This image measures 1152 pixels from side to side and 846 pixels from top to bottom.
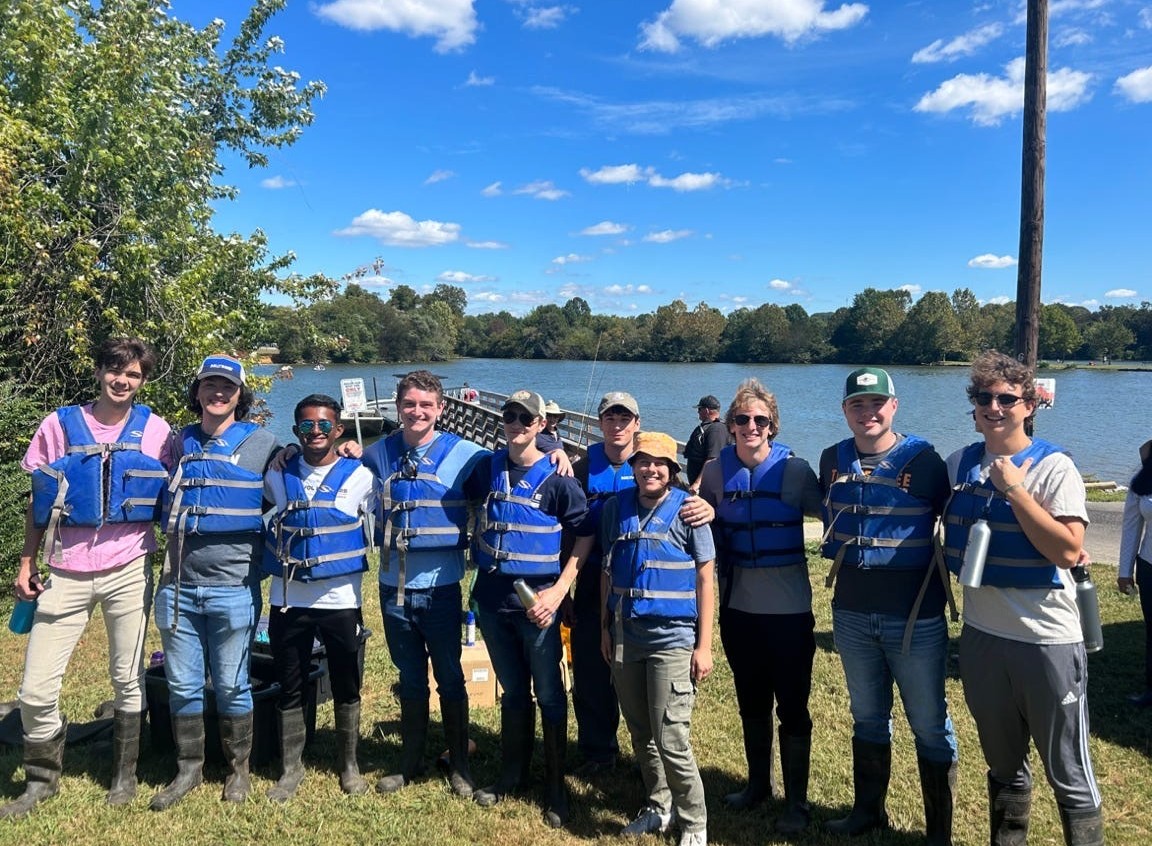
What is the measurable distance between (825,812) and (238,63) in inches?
555

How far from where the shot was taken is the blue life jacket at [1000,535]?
2594mm

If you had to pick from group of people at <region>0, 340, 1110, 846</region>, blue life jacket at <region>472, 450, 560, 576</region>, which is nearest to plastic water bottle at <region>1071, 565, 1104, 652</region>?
group of people at <region>0, 340, 1110, 846</region>

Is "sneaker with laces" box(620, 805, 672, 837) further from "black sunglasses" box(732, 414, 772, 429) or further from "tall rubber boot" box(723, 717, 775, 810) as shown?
"black sunglasses" box(732, 414, 772, 429)

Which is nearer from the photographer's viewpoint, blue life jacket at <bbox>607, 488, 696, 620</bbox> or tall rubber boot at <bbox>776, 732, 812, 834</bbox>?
blue life jacket at <bbox>607, 488, 696, 620</bbox>

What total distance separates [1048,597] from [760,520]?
3.47 ft

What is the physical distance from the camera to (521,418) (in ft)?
10.9

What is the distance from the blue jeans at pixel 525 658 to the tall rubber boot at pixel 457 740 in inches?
12.1

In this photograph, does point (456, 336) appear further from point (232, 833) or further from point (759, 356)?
point (232, 833)

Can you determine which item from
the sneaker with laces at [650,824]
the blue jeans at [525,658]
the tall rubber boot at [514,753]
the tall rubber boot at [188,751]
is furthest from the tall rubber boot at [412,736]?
the sneaker with laces at [650,824]

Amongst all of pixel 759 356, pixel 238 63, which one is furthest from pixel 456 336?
pixel 238 63

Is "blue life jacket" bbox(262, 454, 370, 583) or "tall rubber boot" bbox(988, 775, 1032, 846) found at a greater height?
"blue life jacket" bbox(262, 454, 370, 583)

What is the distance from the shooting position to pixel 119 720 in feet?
11.8

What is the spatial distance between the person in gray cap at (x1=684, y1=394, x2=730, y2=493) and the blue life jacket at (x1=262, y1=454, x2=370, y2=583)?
5.35 meters

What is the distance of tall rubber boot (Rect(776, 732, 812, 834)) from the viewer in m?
3.32
